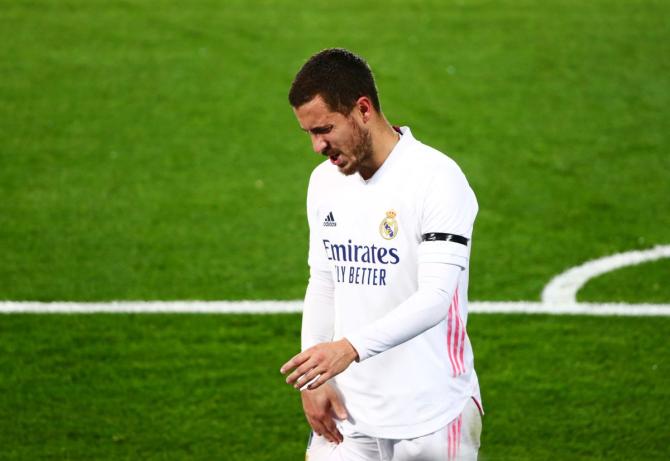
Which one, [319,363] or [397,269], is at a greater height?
[397,269]

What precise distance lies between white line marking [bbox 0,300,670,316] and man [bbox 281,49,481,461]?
9.86 feet

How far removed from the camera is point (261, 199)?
8.23 metres

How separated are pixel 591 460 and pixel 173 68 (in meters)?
6.06

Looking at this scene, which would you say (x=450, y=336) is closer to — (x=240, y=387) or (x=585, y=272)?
(x=240, y=387)

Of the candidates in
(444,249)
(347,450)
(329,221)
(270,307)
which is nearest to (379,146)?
(329,221)

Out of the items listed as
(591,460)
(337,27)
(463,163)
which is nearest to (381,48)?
(337,27)

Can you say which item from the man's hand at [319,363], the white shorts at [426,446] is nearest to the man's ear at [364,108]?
the man's hand at [319,363]

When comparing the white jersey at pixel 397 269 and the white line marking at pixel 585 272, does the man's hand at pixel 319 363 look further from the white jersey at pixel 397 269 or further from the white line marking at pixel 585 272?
the white line marking at pixel 585 272

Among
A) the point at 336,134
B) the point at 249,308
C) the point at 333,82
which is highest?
the point at 333,82

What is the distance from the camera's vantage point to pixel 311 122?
11.6ft

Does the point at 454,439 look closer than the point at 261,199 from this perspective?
Yes

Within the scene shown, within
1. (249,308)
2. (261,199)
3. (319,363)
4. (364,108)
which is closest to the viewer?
(319,363)

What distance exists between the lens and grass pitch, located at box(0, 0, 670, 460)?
5.91m

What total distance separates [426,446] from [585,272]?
3.82 meters
